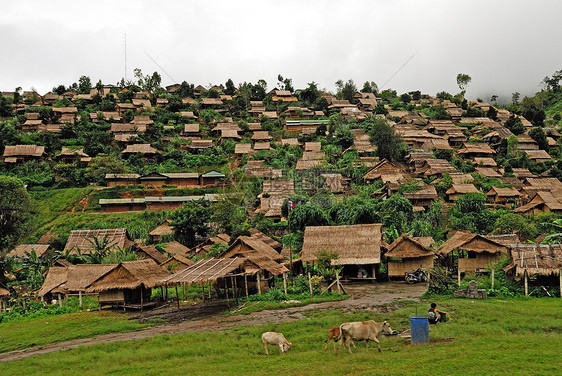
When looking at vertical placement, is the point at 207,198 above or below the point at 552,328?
above

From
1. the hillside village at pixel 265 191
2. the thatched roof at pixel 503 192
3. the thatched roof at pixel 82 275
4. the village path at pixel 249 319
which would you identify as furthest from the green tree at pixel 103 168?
the thatched roof at pixel 503 192

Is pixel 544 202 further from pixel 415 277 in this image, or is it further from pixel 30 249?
pixel 30 249

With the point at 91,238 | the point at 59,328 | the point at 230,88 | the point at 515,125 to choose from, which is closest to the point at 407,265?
the point at 59,328

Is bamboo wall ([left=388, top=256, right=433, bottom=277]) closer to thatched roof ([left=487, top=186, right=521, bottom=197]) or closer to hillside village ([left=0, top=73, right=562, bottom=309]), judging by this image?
hillside village ([left=0, top=73, right=562, bottom=309])

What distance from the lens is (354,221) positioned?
35.8 m

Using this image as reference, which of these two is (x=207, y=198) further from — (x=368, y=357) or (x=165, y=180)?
(x=368, y=357)

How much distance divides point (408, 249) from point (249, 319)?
1296 cm

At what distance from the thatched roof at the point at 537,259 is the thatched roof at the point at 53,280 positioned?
24928mm

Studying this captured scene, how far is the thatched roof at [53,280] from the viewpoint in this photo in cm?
2877

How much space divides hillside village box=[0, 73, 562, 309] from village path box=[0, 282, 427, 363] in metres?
2.61

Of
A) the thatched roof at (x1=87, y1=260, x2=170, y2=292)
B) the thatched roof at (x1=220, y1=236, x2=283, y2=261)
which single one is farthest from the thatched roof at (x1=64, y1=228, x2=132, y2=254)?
the thatched roof at (x1=87, y1=260, x2=170, y2=292)

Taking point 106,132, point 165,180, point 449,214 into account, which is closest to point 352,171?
point 449,214

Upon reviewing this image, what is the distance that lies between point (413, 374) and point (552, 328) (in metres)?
7.20

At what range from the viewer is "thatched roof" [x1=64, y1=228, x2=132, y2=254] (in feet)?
128
